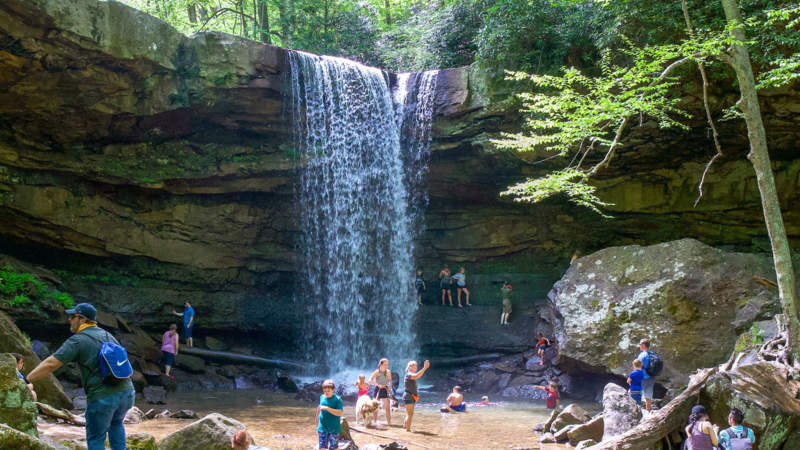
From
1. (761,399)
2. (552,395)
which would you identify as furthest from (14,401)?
(552,395)

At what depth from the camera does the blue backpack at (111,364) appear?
4.26 metres

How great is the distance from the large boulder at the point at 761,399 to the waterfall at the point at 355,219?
10.3 metres

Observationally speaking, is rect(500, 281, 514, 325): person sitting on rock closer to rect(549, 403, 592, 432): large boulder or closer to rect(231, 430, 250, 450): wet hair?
rect(549, 403, 592, 432): large boulder

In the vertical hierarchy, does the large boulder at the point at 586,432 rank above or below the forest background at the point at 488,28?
below

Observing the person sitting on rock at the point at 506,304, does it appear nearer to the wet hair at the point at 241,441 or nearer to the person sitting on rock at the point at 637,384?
the person sitting on rock at the point at 637,384

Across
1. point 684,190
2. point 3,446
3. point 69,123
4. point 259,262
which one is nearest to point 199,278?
point 259,262

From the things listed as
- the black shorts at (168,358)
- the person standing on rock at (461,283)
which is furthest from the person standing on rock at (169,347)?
the person standing on rock at (461,283)

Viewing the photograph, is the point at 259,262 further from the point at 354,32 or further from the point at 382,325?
the point at 354,32

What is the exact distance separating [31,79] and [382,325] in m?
10.7

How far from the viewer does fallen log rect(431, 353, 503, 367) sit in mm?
15570

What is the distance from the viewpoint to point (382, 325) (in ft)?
54.1

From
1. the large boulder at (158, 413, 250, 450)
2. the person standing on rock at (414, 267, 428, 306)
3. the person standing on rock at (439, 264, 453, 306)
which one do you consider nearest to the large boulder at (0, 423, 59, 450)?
the large boulder at (158, 413, 250, 450)

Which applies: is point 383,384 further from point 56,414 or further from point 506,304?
point 506,304

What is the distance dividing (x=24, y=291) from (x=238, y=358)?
5.34 m
